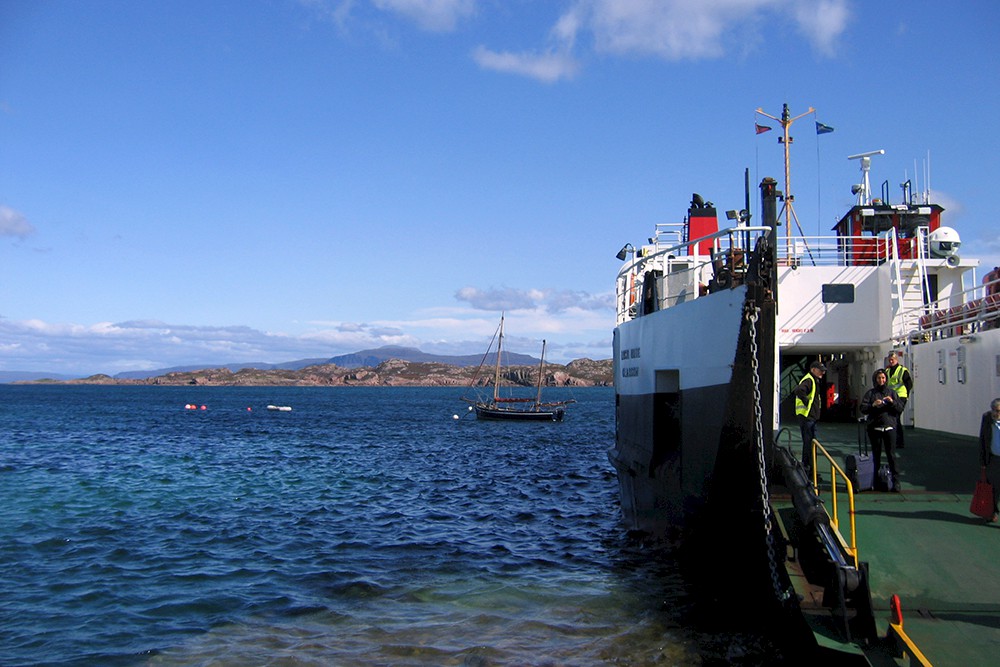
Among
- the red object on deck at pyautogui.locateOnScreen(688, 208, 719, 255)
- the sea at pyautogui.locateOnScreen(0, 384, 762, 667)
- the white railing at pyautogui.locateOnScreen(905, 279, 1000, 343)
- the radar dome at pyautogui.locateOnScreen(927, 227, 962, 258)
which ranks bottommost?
the sea at pyautogui.locateOnScreen(0, 384, 762, 667)

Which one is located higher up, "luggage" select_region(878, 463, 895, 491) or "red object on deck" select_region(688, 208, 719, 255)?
"red object on deck" select_region(688, 208, 719, 255)

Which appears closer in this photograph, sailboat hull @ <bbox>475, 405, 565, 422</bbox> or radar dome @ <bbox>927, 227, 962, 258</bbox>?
radar dome @ <bbox>927, 227, 962, 258</bbox>

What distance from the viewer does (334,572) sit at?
12375 mm

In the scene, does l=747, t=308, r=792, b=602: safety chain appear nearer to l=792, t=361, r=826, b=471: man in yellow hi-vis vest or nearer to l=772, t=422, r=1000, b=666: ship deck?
l=772, t=422, r=1000, b=666: ship deck

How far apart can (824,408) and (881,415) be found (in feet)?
22.6

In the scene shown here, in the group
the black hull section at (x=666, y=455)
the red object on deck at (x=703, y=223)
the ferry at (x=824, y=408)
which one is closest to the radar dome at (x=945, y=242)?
the ferry at (x=824, y=408)

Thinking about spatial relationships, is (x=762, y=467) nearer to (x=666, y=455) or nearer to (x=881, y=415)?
(x=881, y=415)

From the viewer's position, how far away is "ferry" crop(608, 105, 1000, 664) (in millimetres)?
7234

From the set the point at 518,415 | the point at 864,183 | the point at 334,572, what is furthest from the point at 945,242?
the point at 518,415

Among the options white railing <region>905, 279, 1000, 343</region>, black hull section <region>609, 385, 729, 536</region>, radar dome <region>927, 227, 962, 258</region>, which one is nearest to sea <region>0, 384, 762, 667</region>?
black hull section <region>609, 385, 729, 536</region>

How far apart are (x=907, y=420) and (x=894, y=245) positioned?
3.32 meters

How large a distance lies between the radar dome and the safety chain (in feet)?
30.1

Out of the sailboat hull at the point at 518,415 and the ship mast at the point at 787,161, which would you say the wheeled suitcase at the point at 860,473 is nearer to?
the ship mast at the point at 787,161

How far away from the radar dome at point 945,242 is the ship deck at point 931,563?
24.1 feet
